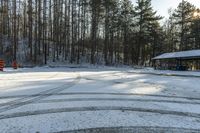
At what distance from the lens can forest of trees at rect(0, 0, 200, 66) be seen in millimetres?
48781

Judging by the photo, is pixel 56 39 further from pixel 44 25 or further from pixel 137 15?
pixel 137 15

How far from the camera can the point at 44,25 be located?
159ft

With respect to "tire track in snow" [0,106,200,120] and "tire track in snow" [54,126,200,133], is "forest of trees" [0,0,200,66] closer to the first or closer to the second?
"tire track in snow" [0,106,200,120]

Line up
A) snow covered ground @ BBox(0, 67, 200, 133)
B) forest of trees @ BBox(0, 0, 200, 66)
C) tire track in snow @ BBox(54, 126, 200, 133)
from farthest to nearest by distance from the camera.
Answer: forest of trees @ BBox(0, 0, 200, 66) < snow covered ground @ BBox(0, 67, 200, 133) < tire track in snow @ BBox(54, 126, 200, 133)

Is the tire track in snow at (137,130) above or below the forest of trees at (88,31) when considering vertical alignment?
below

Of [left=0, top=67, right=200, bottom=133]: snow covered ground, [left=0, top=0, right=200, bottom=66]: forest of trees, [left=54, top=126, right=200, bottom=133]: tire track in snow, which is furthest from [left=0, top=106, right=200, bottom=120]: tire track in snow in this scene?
[left=0, top=0, right=200, bottom=66]: forest of trees

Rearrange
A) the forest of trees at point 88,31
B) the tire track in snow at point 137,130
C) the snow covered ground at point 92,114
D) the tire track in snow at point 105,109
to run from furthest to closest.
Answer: the forest of trees at point 88,31 < the tire track in snow at point 105,109 < the snow covered ground at point 92,114 < the tire track in snow at point 137,130

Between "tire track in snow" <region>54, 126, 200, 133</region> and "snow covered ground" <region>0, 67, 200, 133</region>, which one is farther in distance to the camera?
"snow covered ground" <region>0, 67, 200, 133</region>

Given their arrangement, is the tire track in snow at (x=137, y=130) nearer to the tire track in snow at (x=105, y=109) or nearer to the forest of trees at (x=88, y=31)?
the tire track in snow at (x=105, y=109)

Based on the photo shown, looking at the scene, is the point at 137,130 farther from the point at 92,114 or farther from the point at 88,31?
the point at 88,31

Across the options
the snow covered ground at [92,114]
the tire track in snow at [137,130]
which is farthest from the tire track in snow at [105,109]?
the tire track in snow at [137,130]

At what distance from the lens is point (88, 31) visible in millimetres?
58406

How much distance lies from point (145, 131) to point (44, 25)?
44.6 m

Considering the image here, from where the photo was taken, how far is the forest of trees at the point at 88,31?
160 ft
